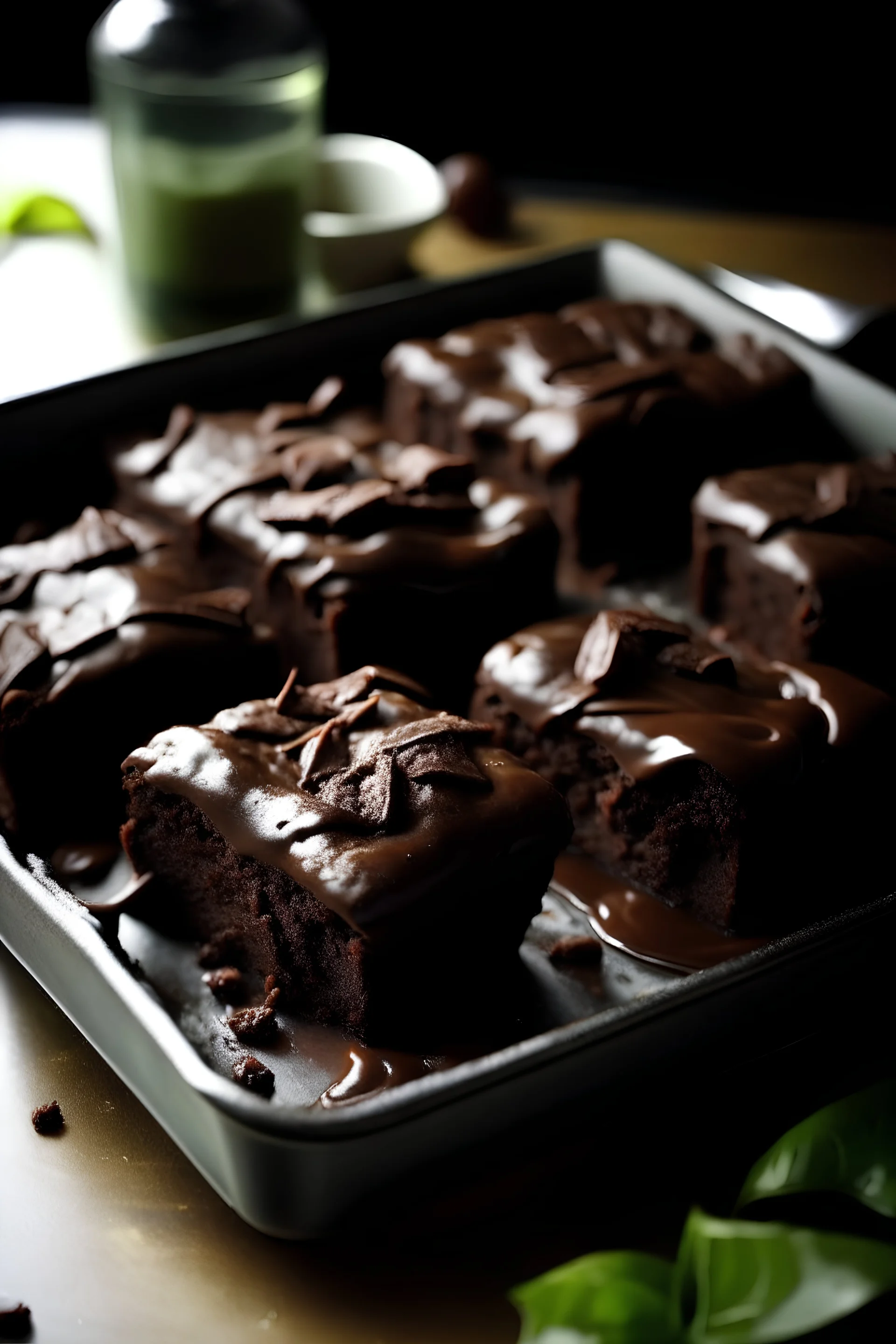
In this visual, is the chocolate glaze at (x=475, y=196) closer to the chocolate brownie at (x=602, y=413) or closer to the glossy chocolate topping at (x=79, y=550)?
the chocolate brownie at (x=602, y=413)

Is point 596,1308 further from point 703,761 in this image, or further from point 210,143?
point 210,143

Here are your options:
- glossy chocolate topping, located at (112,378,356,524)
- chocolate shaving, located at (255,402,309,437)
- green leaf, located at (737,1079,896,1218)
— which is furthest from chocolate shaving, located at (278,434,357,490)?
green leaf, located at (737,1079,896,1218)

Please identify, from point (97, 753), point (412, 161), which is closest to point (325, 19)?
point (412, 161)

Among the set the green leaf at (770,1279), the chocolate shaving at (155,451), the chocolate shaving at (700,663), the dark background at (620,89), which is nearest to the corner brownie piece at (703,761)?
the chocolate shaving at (700,663)

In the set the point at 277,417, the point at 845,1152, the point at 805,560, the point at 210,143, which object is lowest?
the point at 845,1152

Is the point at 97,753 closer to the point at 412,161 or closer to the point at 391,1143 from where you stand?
the point at 391,1143

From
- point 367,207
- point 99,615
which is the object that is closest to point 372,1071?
point 99,615
